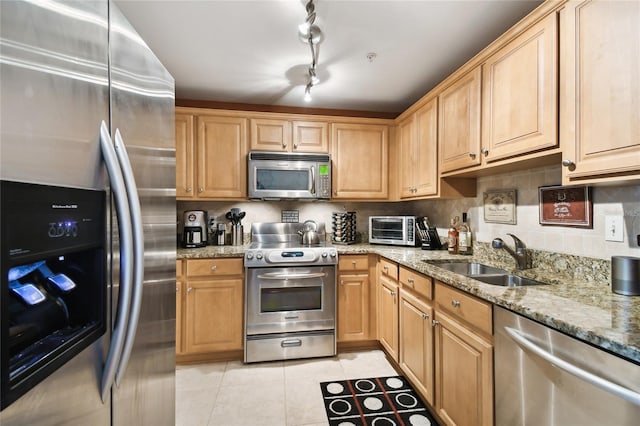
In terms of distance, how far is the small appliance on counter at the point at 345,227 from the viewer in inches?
120

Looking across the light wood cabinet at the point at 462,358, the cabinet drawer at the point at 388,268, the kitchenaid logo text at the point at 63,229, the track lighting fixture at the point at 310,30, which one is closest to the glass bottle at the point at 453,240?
the cabinet drawer at the point at 388,268

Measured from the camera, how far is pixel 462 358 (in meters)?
1.46

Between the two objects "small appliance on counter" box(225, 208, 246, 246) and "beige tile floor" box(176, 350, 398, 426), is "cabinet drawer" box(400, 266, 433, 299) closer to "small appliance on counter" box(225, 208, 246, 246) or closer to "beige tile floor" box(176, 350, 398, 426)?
"beige tile floor" box(176, 350, 398, 426)

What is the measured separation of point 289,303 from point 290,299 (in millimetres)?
35

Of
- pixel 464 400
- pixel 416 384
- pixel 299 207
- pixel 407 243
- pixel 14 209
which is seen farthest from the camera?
pixel 299 207

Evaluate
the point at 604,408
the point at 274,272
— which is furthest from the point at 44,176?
the point at 274,272

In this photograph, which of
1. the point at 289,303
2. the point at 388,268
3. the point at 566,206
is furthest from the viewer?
the point at 289,303

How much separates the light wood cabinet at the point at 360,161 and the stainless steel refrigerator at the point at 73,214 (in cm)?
211

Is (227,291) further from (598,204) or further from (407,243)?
(598,204)

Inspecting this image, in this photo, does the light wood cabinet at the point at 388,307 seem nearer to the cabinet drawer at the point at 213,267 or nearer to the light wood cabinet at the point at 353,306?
the light wood cabinet at the point at 353,306

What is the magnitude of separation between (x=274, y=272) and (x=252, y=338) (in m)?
0.57

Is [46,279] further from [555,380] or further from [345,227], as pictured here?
[345,227]

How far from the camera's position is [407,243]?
2.82 metres

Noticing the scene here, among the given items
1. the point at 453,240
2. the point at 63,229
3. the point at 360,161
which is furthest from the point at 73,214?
the point at 360,161
